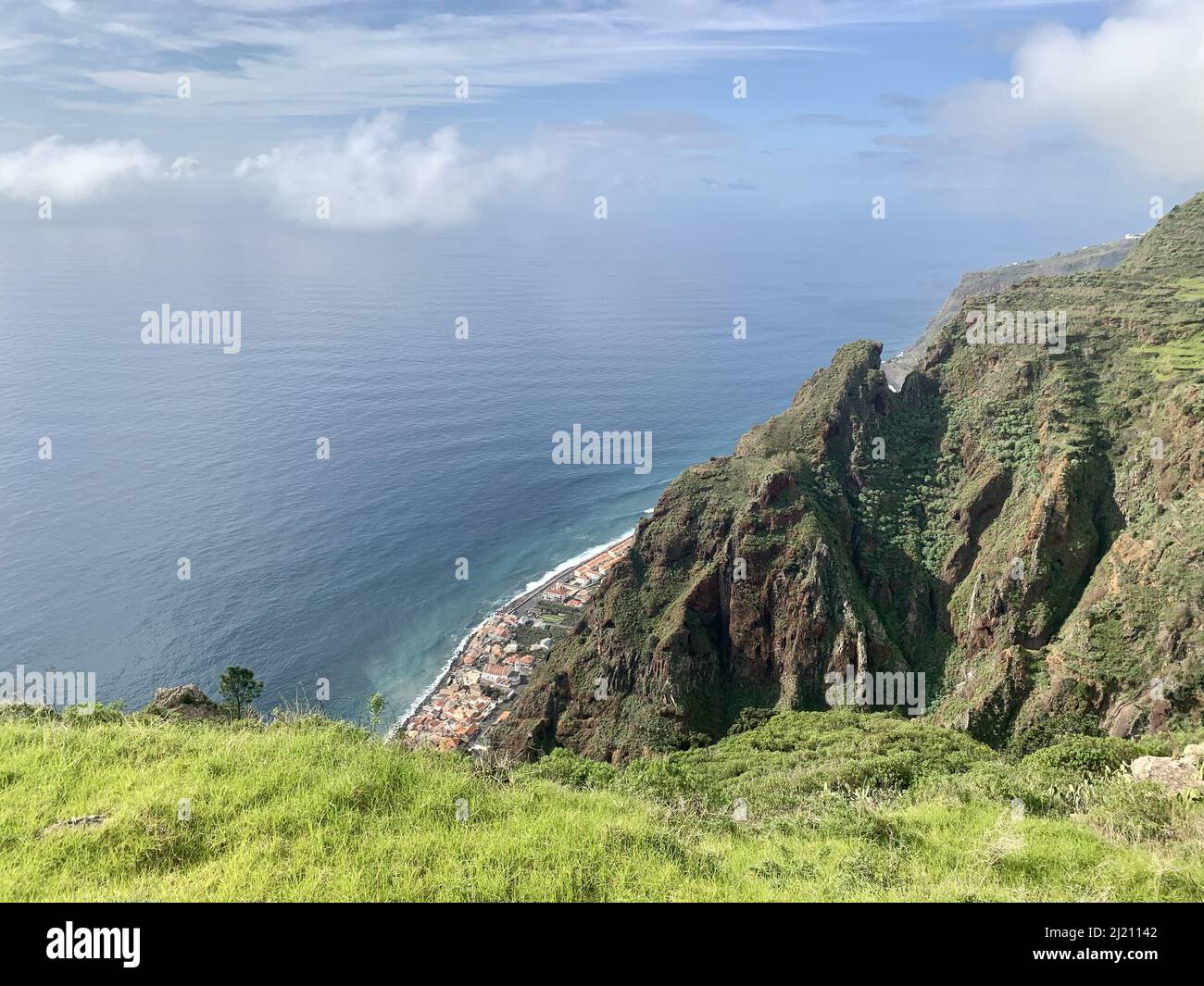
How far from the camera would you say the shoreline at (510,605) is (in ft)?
193

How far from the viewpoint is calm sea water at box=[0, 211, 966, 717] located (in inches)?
2454

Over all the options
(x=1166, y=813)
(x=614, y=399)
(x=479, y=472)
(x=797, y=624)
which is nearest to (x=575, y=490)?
(x=479, y=472)

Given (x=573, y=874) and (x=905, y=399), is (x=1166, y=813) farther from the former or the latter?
(x=905, y=399)

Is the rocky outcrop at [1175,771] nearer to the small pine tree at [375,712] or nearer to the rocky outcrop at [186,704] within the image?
the small pine tree at [375,712]

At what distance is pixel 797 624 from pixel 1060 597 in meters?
15.2

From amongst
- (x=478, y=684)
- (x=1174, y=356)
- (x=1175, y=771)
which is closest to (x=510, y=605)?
(x=478, y=684)

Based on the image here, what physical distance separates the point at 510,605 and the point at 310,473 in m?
35.9

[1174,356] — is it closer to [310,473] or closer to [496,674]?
[496,674]

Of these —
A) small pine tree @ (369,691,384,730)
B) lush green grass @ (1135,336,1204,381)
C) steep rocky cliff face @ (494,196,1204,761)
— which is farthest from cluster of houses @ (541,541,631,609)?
lush green grass @ (1135,336,1204,381)

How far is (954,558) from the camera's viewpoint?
160 ft

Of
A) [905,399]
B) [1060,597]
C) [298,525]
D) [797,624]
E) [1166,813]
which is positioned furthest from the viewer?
[298,525]

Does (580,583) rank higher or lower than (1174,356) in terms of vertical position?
lower

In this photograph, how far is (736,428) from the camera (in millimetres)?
119125

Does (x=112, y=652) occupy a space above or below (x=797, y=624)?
below
